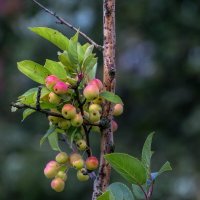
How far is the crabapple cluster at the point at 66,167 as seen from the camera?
129 cm

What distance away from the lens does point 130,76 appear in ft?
15.3

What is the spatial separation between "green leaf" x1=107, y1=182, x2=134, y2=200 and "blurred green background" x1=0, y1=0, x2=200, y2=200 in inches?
85.4

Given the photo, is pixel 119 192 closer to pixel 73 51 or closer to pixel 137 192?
pixel 137 192

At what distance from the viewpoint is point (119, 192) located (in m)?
1.26

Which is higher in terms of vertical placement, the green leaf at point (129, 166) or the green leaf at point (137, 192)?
the green leaf at point (129, 166)

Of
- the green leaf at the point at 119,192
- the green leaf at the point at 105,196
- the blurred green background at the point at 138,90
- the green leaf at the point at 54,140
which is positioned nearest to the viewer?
the green leaf at the point at 105,196

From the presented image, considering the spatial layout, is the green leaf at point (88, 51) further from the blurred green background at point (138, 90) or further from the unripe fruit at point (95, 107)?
the blurred green background at point (138, 90)

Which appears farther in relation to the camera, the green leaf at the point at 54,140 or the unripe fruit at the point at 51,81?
the green leaf at the point at 54,140

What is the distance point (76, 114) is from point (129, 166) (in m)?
0.13

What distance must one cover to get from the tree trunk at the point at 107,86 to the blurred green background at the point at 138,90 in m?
2.19

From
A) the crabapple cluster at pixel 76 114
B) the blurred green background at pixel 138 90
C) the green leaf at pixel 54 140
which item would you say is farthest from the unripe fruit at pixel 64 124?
the blurred green background at pixel 138 90

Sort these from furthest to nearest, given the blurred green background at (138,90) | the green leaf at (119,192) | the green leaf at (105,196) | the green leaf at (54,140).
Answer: the blurred green background at (138,90)
the green leaf at (54,140)
the green leaf at (119,192)
the green leaf at (105,196)

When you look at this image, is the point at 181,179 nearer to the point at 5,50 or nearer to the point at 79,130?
the point at 5,50

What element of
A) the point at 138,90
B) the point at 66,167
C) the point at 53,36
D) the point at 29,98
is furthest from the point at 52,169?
the point at 138,90
